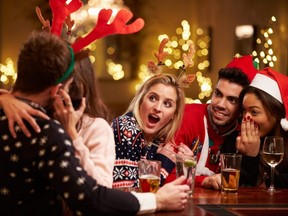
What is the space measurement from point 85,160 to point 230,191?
0.76 m

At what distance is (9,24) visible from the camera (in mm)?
6902

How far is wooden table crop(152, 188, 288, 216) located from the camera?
179 cm

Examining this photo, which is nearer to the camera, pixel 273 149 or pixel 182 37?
pixel 273 149

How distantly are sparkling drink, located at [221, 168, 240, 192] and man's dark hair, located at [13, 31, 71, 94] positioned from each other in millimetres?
936

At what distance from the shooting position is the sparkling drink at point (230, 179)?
2191 mm

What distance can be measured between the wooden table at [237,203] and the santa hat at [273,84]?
2.02ft

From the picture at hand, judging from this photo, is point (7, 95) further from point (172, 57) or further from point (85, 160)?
point (172, 57)

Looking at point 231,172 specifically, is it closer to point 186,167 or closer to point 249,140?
point 186,167

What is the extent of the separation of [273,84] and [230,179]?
31.2 inches

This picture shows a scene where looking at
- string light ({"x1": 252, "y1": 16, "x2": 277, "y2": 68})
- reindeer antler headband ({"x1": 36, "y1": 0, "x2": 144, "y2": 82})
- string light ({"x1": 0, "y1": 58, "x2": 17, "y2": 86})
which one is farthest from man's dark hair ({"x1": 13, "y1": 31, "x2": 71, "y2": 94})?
string light ({"x1": 0, "y1": 58, "x2": 17, "y2": 86})

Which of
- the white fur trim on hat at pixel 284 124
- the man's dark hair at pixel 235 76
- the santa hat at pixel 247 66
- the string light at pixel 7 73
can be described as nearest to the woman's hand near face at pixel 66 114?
the white fur trim on hat at pixel 284 124

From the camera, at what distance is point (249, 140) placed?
8.45 ft

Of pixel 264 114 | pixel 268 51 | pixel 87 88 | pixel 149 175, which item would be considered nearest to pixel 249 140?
pixel 264 114

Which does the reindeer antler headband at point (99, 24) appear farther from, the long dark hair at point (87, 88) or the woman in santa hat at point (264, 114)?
the woman in santa hat at point (264, 114)
